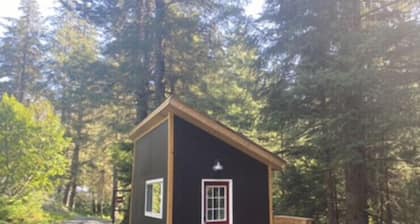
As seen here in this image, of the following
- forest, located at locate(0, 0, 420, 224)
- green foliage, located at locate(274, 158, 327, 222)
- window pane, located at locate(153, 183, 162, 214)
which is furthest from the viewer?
green foliage, located at locate(274, 158, 327, 222)

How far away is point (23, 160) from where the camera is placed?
11.0 m

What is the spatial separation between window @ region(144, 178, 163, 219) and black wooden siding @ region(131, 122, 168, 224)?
0.12 m

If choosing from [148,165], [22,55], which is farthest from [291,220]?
[22,55]

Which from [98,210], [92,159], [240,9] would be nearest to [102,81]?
[240,9]

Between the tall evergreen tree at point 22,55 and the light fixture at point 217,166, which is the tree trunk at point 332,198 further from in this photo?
the tall evergreen tree at point 22,55

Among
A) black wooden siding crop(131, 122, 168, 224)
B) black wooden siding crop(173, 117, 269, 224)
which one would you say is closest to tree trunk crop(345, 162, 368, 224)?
black wooden siding crop(173, 117, 269, 224)

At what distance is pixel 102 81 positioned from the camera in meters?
14.1

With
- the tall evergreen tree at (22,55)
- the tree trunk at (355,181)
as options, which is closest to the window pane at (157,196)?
the tree trunk at (355,181)

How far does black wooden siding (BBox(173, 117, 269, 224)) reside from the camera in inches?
291

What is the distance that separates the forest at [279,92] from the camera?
7.93 m

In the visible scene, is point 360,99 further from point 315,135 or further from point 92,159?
point 92,159

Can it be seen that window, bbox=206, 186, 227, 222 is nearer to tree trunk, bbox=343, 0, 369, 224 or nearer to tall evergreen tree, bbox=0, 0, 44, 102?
tree trunk, bbox=343, 0, 369, 224

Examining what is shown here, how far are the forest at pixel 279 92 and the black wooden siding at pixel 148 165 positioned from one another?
320cm

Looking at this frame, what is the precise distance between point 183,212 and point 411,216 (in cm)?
638
